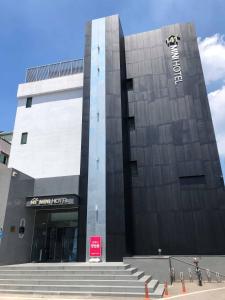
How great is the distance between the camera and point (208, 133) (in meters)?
23.3

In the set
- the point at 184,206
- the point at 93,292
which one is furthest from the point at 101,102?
the point at 93,292

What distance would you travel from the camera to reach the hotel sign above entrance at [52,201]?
21.9m

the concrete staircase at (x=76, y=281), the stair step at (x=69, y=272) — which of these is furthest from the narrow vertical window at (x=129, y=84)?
the stair step at (x=69, y=272)

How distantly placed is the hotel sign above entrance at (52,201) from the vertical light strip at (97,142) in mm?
1345

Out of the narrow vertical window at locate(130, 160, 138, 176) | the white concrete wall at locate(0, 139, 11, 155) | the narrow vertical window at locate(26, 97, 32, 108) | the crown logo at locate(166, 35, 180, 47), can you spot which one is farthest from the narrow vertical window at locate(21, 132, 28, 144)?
the crown logo at locate(166, 35, 180, 47)

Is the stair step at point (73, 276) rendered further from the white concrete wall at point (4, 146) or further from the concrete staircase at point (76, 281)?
the white concrete wall at point (4, 146)

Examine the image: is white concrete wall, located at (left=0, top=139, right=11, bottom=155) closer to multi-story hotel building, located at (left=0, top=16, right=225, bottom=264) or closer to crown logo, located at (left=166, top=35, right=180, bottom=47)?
multi-story hotel building, located at (left=0, top=16, right=225, bottom=264)

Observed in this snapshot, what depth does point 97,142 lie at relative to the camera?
79.1ft

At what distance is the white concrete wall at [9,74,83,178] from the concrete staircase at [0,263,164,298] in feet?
33.5

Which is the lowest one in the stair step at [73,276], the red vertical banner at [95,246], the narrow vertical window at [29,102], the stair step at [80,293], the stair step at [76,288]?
the stair step at [80,293]

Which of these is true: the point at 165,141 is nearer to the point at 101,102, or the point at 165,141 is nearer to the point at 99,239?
the point at 101,102

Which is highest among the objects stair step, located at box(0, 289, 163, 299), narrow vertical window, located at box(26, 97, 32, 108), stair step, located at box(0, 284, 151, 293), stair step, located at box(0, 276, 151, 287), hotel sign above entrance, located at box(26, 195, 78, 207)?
narrow vertical window, located at box(26, 97, 32, 108)

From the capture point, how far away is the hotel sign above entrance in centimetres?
2194

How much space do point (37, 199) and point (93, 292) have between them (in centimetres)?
1114
